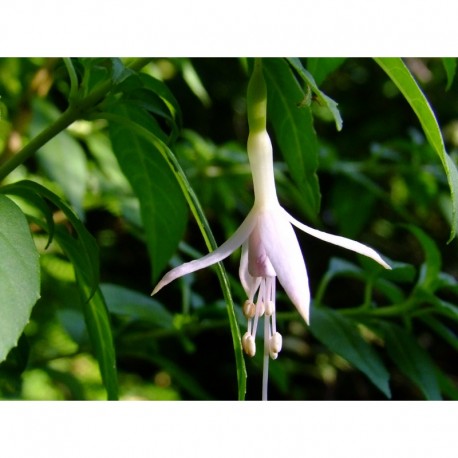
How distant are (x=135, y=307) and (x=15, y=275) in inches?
16.6

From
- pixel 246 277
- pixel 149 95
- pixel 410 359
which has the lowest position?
pixel 410 359

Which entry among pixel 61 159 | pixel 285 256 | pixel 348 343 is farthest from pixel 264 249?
pixel 61 159

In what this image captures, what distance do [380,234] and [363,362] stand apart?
1.17 meters

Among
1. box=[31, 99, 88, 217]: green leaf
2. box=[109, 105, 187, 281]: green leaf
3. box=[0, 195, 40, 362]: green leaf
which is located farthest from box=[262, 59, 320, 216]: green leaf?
box=[31, 99, 88, 217]: green leaf

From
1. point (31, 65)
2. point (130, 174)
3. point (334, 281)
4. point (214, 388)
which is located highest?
point (31, 65)

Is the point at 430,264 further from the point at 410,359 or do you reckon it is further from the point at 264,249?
the point at 264,249

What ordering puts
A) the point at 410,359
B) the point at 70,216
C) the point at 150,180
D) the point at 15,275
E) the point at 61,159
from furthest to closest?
1. the point at 61,159
2. the point at 410,359
3. the point at 150,180
4. the point at 70,216
5. the point at 15,275

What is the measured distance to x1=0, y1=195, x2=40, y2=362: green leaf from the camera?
0.37 meters

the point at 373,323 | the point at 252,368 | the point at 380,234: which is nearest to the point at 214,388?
the point at 252,368

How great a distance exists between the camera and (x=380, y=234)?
1850 millimetres

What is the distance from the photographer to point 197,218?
47cm

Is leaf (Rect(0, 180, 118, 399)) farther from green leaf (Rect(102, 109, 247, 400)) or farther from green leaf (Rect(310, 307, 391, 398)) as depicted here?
green leaf (Rect(310, 307, 391, 398))

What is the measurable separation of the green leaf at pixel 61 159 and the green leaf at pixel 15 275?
508 millimetres

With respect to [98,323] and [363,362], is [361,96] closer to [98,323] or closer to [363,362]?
[363,362]
